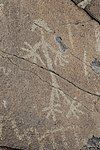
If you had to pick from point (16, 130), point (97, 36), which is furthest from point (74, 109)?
point (97, 36)

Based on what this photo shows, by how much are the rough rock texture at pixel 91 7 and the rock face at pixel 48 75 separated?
1.3 inches

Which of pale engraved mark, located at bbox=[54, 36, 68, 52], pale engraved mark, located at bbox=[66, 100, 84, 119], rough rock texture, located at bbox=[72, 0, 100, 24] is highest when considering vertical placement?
rough rock texture, located at bbox=[72, 0, 100, 24]

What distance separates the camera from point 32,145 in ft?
8.54

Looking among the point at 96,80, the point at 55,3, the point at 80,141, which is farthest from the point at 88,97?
the point at 55,3

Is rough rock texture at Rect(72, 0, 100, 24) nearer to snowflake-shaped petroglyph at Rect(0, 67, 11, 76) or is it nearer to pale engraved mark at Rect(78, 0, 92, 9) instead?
pale engraved mark at Rect(78, 0, 92, 9)

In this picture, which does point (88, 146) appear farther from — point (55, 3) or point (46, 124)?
point (55, 3)

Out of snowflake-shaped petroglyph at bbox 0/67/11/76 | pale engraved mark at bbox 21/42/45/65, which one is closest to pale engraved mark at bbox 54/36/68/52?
pale engraved mark at bbox 21/42/45/65

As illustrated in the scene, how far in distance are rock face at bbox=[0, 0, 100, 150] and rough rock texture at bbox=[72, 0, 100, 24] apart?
3cm

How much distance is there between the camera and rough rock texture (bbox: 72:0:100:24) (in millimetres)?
2633

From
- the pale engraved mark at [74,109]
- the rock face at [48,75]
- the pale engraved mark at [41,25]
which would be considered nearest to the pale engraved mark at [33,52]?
the rock face at [48,75]

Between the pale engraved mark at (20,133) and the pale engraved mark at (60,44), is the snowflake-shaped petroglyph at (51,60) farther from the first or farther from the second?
the pale engraved mark at (20,133)

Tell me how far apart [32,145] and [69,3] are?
0.92 m

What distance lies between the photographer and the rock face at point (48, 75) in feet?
8.36

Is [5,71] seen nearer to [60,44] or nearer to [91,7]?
[60,44]
